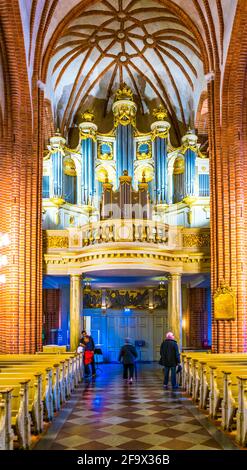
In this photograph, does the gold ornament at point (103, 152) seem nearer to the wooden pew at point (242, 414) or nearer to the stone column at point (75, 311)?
the stone column at point (75, 311)

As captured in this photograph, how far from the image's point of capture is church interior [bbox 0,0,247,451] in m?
9.09

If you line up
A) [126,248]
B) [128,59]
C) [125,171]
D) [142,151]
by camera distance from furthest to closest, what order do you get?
[128,59] < [142,151] < [125,171] < [126,248]

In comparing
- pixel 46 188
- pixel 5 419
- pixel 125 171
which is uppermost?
pixel 125 171

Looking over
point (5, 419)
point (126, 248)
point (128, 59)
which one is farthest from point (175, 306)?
point (128, 59)

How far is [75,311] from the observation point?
1794 centimetres

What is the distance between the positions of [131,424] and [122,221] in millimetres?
9343

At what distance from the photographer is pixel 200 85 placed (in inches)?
869

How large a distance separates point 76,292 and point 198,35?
9.86 meters

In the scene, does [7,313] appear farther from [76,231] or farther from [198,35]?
[198,35]

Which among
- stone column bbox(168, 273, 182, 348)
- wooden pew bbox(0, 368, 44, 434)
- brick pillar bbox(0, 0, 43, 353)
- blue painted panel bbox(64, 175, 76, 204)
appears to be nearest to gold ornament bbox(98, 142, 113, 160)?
blue painted panel bbox(64, 175, 76, 204)

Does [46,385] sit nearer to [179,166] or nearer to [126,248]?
[126,248]

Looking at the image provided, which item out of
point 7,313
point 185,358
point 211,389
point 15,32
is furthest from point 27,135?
point 211,389

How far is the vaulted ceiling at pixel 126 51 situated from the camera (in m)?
16.9

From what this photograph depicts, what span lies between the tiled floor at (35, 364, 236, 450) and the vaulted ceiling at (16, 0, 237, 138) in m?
10.2
